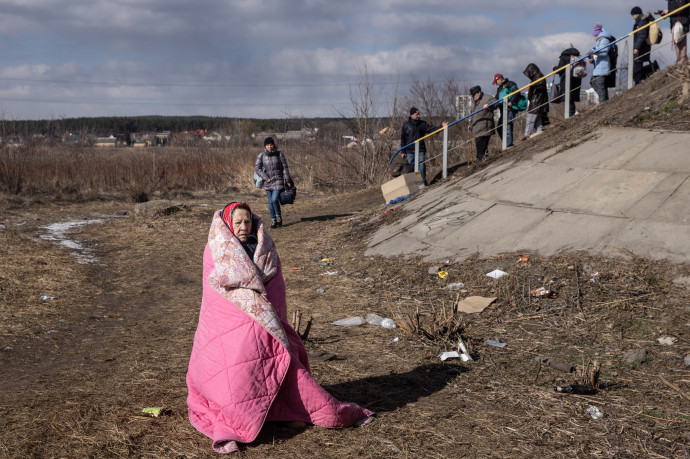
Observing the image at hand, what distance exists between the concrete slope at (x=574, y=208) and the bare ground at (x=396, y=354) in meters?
0.36

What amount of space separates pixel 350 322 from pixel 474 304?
4.61ft

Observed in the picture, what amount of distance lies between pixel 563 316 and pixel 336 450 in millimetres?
3513

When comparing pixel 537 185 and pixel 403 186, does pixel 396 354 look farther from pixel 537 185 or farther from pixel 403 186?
pixel 403 186

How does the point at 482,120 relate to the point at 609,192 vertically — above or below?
above

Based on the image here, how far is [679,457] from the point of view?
13.0ft

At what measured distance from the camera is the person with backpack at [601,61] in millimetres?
13414

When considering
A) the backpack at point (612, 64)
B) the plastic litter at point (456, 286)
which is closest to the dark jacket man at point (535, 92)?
the backpack at point (612, 64)

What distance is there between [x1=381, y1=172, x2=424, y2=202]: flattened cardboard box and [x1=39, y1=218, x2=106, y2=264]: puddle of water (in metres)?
6.28

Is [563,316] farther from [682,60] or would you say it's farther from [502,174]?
[682,60]

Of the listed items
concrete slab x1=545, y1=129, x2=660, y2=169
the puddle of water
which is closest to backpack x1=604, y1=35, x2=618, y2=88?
concrete slab x1=545, y1=129, x2=660, y2=169

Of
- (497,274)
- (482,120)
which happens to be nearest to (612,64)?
(482,120)

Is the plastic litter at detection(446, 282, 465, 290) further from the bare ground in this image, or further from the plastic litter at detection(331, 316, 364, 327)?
the plastic litter at detection(331, 316, 364, 327)

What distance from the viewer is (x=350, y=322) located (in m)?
7.42

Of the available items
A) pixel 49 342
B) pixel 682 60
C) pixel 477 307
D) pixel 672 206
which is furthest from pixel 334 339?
pixel 682 60
